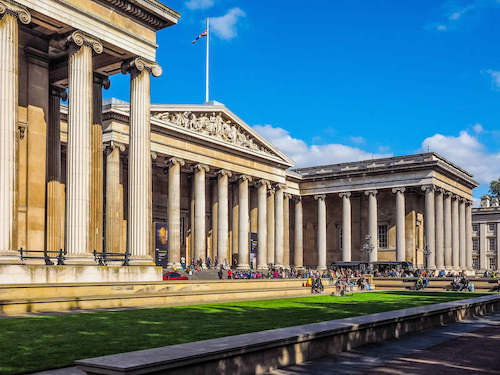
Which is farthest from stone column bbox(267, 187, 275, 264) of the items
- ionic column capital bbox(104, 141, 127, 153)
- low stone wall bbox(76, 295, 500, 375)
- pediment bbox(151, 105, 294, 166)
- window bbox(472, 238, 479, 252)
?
window bbox(472, 238, 479, 252)

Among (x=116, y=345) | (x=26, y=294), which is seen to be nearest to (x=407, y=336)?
(x=116, y=345)

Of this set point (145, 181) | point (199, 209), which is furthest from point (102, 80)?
point (199, 209)

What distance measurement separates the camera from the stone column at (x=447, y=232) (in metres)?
73.0

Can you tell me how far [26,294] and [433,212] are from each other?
188 feet

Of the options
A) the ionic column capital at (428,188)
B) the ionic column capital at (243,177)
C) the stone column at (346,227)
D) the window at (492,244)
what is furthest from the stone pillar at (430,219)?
the window at (492,244)

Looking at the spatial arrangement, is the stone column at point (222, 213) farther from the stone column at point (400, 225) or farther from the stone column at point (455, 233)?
the stone column at point (455, 233)

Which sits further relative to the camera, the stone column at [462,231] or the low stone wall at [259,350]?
the stone column at [462,231]

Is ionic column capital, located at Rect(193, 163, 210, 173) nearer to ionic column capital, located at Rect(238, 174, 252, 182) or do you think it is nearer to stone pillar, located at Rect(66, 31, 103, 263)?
ionic column capital, located at Rect(238, 174, 252, 182)

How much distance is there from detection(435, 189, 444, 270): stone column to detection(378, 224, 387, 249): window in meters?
9.43

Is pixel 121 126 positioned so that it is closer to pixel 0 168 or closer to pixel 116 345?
pixel 0 168

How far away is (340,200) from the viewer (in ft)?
275

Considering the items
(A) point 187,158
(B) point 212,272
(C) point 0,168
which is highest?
(A) point 187,158

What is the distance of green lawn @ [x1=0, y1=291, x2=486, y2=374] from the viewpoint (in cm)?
1167

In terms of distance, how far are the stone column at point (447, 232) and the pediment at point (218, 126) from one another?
72.5 ft
